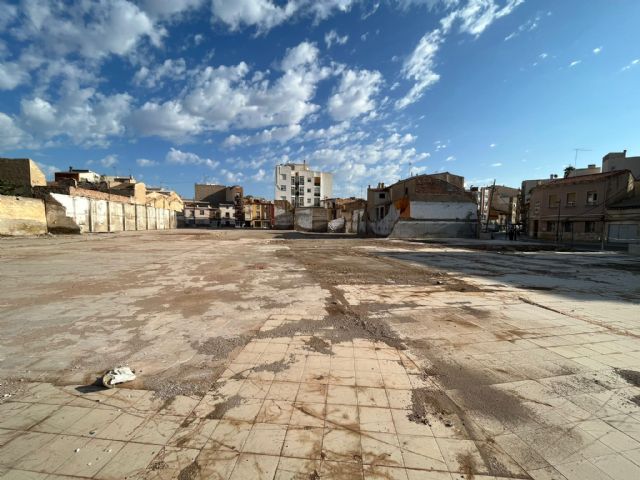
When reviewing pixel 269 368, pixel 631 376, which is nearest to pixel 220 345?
pixel 269 368

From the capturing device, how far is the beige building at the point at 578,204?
87.9 ft

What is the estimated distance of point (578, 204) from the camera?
29.4 meters

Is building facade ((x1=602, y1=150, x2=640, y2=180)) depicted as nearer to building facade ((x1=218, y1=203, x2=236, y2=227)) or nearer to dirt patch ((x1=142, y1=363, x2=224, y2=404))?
dirt patch ((x1=142, y1=363, x2=224, y2=404))

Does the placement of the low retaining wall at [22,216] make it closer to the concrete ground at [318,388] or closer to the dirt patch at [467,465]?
the concrete ground at [318,388]

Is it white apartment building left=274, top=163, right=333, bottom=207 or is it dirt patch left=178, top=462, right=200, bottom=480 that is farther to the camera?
white apartment building left=274, top=163, right=333, bottom=207

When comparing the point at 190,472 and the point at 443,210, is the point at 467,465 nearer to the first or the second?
the point at 190,472

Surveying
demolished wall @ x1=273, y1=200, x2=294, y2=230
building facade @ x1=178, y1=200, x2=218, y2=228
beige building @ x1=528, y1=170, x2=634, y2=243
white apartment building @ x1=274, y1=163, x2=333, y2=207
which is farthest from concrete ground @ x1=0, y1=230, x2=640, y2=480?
white apartment building @ x1=274, y1=163, x2=333, y2=207

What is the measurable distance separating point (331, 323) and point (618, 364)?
12.8 feet

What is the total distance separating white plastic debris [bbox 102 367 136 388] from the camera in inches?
122

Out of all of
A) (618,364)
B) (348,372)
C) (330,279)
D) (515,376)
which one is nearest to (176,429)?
(348,372)

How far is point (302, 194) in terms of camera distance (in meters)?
83.2

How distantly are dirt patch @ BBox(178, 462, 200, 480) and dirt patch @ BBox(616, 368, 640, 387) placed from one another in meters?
4.53

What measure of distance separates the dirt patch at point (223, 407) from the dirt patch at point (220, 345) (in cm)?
96

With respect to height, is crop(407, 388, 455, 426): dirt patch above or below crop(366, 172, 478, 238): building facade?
below
